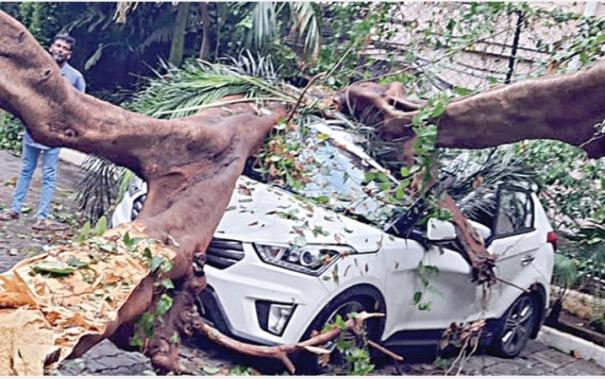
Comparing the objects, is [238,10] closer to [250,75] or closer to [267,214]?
[250,75]

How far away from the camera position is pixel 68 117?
4.00 metres

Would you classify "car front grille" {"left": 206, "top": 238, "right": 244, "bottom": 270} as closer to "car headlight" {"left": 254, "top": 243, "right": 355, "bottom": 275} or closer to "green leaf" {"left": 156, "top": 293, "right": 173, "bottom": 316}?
"car headlight" {"left": 254, "top": 243, "right": 355, "bottom": 275}

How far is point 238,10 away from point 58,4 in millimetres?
4126

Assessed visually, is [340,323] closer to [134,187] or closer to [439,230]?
[439,230]

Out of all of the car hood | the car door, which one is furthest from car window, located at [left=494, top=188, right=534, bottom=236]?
the car hood

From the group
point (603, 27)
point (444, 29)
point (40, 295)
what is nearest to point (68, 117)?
point (40, 295)

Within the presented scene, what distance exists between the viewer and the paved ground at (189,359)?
5.28 m

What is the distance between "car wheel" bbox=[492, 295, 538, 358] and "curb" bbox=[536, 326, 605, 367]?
0.43 meters

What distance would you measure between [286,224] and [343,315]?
71cm

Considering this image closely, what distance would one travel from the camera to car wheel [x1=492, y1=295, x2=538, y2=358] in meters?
6.76

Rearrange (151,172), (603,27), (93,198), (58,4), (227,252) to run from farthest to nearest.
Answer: (58,4)
(93,198)
(603,27)
(227,252)
(151,172)

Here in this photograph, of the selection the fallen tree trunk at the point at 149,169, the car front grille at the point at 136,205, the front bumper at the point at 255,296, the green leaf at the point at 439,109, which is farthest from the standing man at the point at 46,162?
the green leaf at the point at 439,109

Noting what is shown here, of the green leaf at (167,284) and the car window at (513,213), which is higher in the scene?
the car window at (513,213)

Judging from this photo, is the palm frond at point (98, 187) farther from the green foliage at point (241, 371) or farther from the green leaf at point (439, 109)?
the green leaf at point (439, 109)
